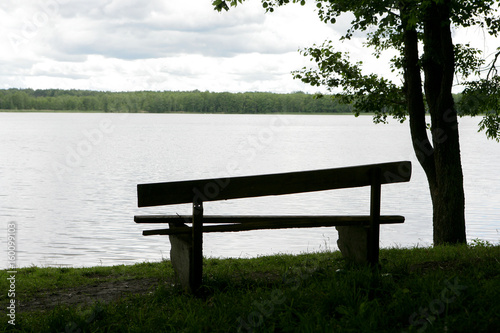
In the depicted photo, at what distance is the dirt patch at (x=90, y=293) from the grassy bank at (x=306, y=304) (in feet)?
0.05

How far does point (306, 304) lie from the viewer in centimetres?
496

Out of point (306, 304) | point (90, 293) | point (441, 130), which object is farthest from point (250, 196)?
point (441, 130)

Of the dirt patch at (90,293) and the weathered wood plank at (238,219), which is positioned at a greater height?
the weathered wood plank at (238,219)

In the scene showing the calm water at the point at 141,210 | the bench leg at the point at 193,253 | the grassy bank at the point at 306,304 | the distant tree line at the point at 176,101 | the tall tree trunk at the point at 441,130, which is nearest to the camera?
the grassy bank at the point at 306,304

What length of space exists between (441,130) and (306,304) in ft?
22.3

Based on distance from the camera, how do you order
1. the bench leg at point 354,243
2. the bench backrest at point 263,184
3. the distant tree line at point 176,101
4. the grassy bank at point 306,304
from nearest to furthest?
the grassy bank at point 306,304, the bench backrest at point 263,184, the bench leg at point 354,243, the distant tree line at point 176,101

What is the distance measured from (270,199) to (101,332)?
21077mm

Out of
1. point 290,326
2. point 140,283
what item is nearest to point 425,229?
point 140,283

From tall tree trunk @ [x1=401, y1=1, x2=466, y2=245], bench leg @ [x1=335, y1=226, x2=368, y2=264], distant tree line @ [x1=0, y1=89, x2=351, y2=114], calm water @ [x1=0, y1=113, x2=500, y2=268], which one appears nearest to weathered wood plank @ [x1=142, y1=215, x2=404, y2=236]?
bench leg @ [x1=335, y1=226, x2=368, y2=264]

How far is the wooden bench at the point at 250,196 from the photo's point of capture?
218 inches

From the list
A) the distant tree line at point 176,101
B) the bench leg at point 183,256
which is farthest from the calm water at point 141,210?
the distant tree line at point 176,101

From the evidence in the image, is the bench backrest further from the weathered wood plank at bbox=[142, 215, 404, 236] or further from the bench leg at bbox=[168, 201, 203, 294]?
the weathered wood plank at bbox=[142, 215, 404, 236]

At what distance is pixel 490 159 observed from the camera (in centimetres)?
4694

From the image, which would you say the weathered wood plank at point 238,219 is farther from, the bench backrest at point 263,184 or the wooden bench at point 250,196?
the bench backrest at point 263,184
